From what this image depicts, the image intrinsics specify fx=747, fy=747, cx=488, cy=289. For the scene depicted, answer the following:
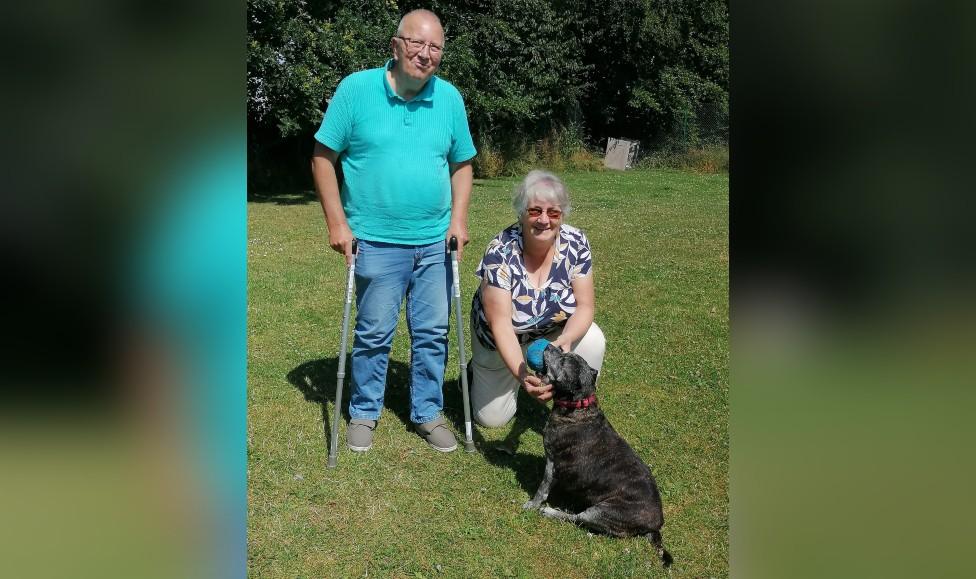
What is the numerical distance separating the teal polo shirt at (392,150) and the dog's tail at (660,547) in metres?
2.12

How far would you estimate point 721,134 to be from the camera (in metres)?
28.3

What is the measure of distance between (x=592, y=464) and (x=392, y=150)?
6.82 ft

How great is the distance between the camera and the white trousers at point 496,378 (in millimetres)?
4840

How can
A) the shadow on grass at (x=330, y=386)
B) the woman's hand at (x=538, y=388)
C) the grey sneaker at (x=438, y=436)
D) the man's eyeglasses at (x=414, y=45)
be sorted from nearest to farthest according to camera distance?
the woman's hand at (x=538, y=388), the man's eyeglasses at (x=414, y=45), the grey sneaker at (x=438, y=436), the shadow on grass at (x=330, y=386)

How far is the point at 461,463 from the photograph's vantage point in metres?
4.61

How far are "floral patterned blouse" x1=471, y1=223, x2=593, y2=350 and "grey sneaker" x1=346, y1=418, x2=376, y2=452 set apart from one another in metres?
1.13

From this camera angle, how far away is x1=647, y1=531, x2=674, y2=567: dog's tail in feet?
11.6

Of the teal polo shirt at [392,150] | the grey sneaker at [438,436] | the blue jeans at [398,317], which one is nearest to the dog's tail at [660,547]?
the grey sneaker at [438,436]

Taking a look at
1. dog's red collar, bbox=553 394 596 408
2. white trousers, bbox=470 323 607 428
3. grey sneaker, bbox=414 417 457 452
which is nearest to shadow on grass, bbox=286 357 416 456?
grey sneaker, bbox=414 417 457 452

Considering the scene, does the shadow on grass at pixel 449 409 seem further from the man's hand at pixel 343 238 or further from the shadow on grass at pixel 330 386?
the man's hand at pixel 343 238
